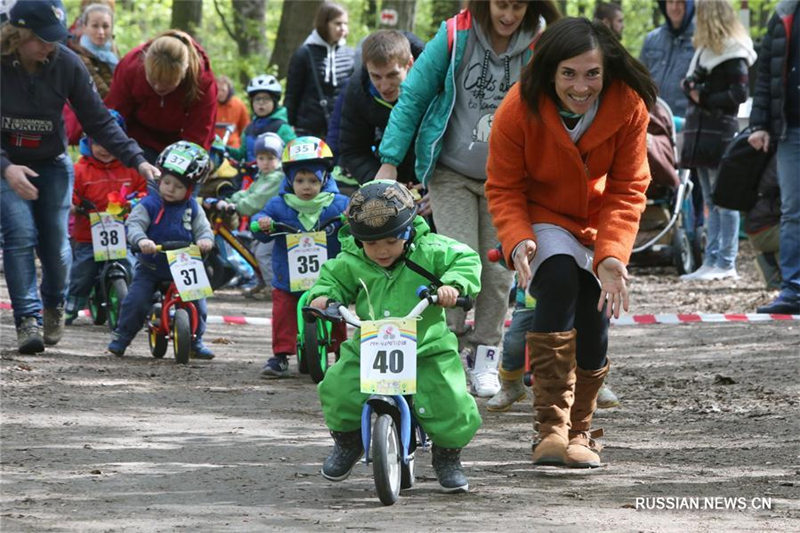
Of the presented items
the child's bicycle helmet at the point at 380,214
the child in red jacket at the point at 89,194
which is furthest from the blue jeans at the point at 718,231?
the child's bicycle helmet at the point at 380,214

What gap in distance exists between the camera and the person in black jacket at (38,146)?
31.5 ft

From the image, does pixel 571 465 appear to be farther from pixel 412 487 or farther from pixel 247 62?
pixel 247 62

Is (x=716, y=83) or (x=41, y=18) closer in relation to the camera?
(x=41, y=18)

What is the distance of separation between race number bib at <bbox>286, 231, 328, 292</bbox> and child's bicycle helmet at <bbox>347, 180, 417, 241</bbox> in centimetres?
356

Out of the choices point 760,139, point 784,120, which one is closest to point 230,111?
point 760,139

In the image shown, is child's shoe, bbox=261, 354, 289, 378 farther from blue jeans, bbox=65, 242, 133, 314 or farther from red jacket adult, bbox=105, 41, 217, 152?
blue jeans, bbox=65, 242, 133, 314

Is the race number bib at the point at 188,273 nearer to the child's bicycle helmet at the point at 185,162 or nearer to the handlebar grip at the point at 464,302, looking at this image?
the child's bicycle helmet at the point at 185,162

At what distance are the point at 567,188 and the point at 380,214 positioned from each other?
3.10 ft

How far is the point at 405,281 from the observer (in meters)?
6.32

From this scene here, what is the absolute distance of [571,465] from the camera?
21.6 ft

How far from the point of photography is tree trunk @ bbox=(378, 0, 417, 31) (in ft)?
67.3

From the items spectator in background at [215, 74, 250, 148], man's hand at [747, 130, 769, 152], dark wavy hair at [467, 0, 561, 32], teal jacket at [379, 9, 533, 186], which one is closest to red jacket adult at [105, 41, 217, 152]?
teal jacket at [379, 9, 533, 186]

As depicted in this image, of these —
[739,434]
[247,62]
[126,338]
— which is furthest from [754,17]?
[739,434]

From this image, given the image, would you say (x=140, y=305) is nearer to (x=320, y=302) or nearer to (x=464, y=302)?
(x=320, y=302)
